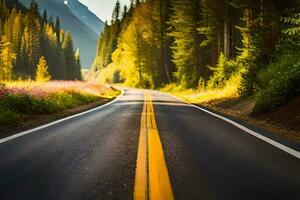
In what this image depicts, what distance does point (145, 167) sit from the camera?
482cm

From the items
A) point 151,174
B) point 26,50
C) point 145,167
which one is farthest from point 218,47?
point 26,50

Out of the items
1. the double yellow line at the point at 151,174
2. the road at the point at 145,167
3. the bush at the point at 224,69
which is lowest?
the road at the point at 145,167

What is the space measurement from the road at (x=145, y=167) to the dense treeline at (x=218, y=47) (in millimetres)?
6429

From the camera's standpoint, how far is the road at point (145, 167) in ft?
12.5

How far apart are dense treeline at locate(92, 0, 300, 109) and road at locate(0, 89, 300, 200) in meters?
6.43

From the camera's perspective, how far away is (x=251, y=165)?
16.8 ft

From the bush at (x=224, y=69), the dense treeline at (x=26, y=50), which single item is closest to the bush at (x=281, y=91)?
the bush at (x=224, y=69)

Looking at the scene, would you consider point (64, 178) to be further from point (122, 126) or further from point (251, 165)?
point (122, 126)

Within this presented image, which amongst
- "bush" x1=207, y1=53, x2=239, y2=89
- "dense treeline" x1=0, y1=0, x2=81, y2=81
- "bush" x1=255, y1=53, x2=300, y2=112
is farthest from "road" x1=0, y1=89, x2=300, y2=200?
"dense treeline" x1=0, y1=0, x2=81, y2=81

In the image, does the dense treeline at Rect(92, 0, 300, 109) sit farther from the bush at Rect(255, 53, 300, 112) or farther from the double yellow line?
the double yellow line

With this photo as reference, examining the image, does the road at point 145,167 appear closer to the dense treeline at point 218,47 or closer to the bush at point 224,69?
the dense treeline at point 218,47

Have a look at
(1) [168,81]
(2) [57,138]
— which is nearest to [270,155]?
(2) [57,138]

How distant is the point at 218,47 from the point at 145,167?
114ft

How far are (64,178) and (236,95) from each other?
58.5 feet
